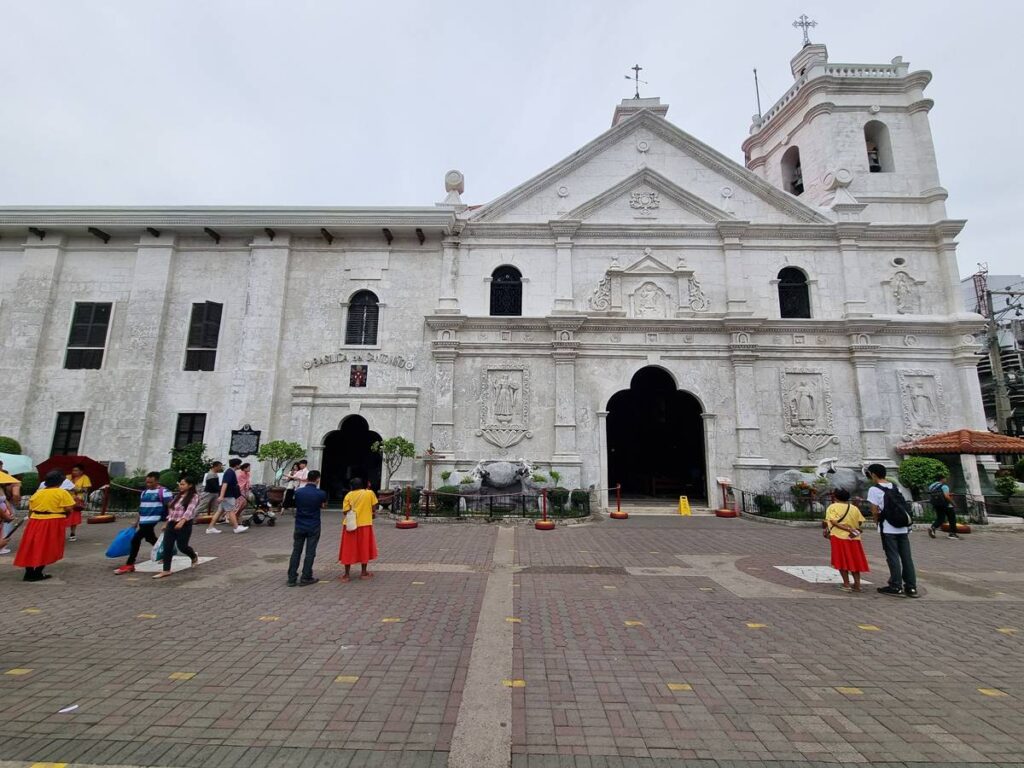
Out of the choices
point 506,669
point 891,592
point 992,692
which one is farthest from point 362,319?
point 992,692

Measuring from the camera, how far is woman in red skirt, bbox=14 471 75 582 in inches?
286

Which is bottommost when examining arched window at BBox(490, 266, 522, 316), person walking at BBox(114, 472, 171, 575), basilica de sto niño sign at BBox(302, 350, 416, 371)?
person walking at BBox(114, 472, 171, 575)

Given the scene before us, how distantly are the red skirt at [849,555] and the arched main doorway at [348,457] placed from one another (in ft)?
49.4

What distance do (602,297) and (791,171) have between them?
13297 millimetres

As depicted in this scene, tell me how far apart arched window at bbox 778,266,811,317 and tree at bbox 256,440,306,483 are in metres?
19.2

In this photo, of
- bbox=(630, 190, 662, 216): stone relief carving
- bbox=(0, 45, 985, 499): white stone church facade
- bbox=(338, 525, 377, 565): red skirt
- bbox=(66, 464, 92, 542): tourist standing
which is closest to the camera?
bbox=(338, 525, 377, 565): red skirt

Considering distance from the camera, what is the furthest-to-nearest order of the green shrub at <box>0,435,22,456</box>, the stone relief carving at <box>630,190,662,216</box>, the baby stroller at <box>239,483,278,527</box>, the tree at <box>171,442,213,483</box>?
the stone relief carving at <box>630,190,662,216</box> < the green shrub at <box>0,435,22,456</box> < the tree at <box>171,442,213,483</box> < the baby stroller at <box>239,483,278,527</box>

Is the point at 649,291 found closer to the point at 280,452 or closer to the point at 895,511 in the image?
the point at 895,511

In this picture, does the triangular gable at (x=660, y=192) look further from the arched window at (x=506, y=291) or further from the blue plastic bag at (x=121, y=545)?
the blue plastic bag at (x=121, y=545)

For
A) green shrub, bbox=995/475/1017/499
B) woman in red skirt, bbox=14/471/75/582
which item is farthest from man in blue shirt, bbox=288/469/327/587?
green shrub, bbox=995/475/1017/499

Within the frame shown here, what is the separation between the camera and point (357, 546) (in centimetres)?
770

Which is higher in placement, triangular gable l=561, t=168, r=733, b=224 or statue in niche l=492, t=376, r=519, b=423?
triangular gable l=561, t=168, r=733, b=224

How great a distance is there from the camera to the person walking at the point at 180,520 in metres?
7.82

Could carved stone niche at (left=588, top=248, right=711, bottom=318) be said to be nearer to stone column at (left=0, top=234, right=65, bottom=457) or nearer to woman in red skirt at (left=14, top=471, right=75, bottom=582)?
woman in red skirt at (left=14, top=471, right=75, bottom=582)
